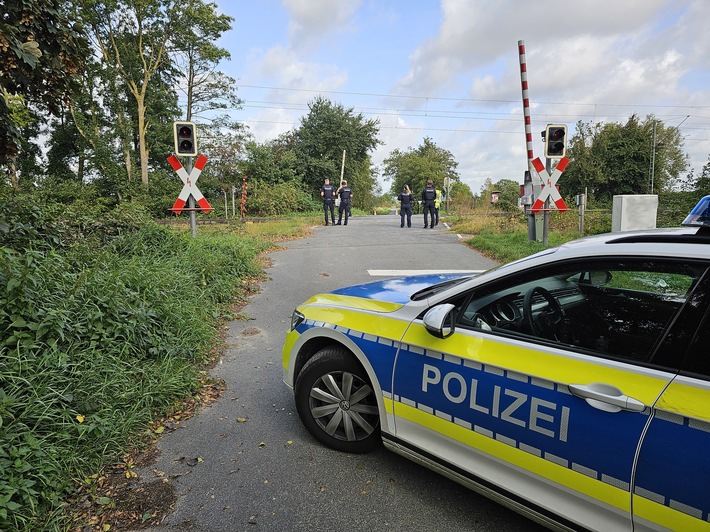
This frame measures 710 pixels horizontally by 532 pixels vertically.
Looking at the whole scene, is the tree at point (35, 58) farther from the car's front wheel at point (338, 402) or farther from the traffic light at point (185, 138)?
the car's front wheel at point (338, 402)

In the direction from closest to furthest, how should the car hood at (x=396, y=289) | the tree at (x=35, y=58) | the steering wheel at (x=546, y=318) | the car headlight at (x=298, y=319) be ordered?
1. the steering wheel at (x=546, y=318)
2. the car hood at (x=396, y=289)
3. the car headlight at (x=298, y=319)
4. the tree at (x=35, y=58)

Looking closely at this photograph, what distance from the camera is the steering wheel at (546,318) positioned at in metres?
2.07

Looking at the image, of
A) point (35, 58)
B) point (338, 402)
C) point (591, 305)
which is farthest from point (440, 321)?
point (35, 58)

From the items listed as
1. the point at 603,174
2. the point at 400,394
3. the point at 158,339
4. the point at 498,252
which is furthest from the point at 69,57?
the point at 603,174

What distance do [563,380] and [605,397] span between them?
0.55 ft

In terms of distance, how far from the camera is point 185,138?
323 inches

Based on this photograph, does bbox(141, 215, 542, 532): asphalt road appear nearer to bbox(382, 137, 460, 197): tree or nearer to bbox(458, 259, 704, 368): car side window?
bbox(458, 259, 704, 368): car side window

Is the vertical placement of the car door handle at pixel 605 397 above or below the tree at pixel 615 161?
below

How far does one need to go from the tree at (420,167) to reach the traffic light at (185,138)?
176 ft

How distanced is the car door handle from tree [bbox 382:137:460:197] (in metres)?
59.4

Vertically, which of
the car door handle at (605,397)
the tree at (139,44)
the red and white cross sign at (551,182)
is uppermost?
the tree at (139,44)

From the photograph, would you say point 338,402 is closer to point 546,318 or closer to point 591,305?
point 546,318

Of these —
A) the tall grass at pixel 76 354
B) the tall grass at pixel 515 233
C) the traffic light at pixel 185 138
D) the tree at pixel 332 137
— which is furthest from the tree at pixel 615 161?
the tall grass at pixel 76 354

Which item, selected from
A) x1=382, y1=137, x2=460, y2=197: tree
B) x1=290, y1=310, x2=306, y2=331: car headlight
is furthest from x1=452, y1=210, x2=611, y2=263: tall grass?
x1=382, y1=137, x2=460, y2=197: tree
